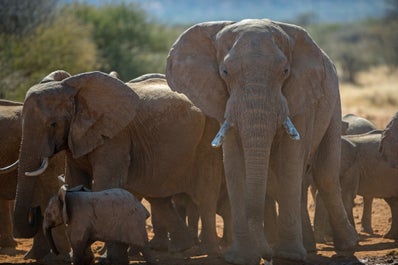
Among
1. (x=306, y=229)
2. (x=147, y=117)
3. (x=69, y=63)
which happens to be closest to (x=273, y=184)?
(x=306, y=229)

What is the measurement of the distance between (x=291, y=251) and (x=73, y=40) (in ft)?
40.3

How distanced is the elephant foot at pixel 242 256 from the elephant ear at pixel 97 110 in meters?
1.48

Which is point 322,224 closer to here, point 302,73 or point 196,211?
point 196,211

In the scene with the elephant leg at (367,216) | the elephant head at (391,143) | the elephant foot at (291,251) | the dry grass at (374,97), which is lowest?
the dry grass at (374,97)

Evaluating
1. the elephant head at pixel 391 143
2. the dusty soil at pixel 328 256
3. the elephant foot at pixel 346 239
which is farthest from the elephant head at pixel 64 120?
the elephant foot at pixel 346 239

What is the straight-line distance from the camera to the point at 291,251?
893cm

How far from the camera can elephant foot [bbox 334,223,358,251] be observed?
1016 cm

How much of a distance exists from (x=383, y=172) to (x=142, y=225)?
3793 millimetres

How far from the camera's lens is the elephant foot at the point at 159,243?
1044 cm

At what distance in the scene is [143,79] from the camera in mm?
10844

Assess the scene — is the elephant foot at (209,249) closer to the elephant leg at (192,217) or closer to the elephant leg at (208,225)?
the elephant leg at (208,225)

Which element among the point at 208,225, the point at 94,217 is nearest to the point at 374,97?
the point at 208,225

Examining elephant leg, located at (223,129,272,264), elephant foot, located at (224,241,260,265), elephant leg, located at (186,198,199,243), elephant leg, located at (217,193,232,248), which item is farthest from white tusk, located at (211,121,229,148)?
elephant leg, located at (186,198,199,243)

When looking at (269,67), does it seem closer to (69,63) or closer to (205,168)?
(205,168)
